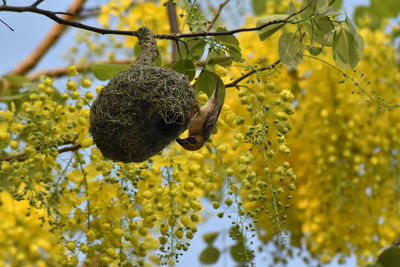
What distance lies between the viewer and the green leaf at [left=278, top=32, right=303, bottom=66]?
5.37 ft

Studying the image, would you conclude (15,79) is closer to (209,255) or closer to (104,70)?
(104,70)

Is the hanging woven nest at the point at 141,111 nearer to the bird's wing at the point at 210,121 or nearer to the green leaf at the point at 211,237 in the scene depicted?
the bird's wing at the point at 210,121

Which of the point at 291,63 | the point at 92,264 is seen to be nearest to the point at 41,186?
the point at 92,264

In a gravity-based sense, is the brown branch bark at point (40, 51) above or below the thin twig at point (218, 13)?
above

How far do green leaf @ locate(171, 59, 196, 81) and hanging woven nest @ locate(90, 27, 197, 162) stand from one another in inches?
3.7

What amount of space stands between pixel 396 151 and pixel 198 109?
146 cm

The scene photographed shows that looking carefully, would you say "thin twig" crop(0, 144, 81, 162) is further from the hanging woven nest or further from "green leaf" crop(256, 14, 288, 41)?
"green leaf" crop(256, 14, 288, 41)

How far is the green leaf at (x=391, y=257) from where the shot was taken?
1.83 meters

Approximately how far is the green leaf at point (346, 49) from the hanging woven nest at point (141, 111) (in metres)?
0.37

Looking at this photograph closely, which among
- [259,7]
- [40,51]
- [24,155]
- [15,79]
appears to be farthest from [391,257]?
[40,51]

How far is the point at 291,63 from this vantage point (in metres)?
1.63

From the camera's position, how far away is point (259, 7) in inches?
126

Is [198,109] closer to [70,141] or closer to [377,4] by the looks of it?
[70,141]

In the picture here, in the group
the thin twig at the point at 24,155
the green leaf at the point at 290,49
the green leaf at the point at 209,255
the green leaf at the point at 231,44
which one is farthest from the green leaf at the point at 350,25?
the green leaf at the point at 209,255
